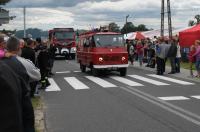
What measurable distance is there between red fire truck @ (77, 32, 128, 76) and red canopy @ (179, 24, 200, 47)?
29.8 feet

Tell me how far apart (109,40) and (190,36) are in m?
10.2

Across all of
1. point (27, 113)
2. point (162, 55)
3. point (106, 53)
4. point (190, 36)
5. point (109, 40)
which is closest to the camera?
point (27, 113)

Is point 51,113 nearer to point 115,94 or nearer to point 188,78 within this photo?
point 115,94

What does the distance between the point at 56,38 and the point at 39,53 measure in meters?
27.1

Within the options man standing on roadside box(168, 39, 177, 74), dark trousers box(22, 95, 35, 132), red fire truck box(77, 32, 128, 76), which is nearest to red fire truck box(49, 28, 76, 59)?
red fire truck box(77, 32, 128, 76)

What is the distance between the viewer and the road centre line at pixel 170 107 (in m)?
10.1

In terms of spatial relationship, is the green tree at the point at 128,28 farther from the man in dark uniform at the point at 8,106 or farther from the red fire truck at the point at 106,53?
the man in dark uniform at the point at 8,106

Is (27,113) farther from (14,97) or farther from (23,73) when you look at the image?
(14,97)

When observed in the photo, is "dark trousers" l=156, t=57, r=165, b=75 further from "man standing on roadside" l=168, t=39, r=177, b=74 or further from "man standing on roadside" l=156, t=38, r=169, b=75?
"man standing on roadside" l=168, t=39, r=177, b=74

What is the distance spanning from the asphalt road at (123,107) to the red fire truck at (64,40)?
999 inches

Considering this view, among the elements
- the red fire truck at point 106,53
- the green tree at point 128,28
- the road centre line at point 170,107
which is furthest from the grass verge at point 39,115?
the green tree at point 128,28

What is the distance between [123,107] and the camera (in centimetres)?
1191

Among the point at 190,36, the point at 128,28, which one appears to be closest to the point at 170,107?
the point at 190,36

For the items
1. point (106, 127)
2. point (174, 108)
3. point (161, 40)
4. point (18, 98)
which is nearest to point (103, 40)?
point (161, 40)
